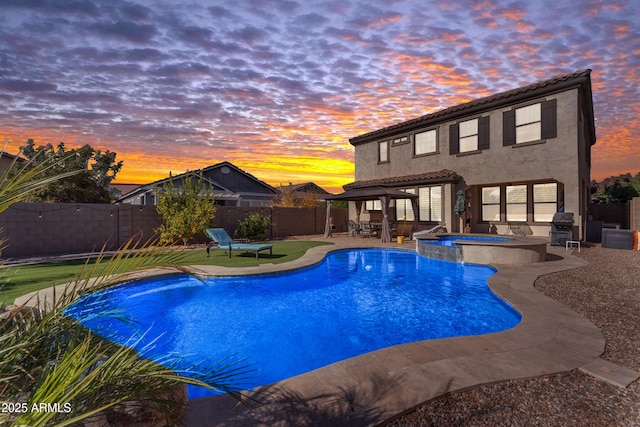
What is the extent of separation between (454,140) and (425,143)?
218 centimetres

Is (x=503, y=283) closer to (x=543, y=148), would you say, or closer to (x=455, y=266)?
(x=455, y=266)

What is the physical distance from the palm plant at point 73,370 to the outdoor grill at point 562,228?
1669 cm

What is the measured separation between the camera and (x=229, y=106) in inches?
605

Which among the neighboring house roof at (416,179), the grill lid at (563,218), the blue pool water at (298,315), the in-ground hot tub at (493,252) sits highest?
the neighboring house roof at (416,179)

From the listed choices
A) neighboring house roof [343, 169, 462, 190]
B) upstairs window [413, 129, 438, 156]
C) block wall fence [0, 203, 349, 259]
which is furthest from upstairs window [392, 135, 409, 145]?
block wall fence [0, 203, 349, 259]

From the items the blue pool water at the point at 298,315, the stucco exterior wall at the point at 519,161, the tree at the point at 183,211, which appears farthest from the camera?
the tree at the point at 183,211

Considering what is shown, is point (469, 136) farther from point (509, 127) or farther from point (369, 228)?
point (369, 228)

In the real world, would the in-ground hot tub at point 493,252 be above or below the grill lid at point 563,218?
below

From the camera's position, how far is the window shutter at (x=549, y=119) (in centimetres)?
1482

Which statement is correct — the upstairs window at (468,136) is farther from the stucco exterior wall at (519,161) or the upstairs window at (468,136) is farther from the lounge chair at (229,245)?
the lounge chair at (229,245)

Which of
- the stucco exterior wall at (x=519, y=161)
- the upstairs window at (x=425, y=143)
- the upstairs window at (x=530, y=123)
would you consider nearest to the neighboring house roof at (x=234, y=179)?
the stucco exterior wall at (x=519, y=161)

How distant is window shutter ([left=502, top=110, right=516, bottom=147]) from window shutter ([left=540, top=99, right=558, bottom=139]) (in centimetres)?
136

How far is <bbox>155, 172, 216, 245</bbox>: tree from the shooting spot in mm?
15273

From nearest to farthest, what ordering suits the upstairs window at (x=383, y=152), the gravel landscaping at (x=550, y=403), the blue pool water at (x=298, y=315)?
the gravel landscaping at (x=550, y=403), the blue pool water at (x=298, y=315), the upstairs window at (x=383, y=152)
